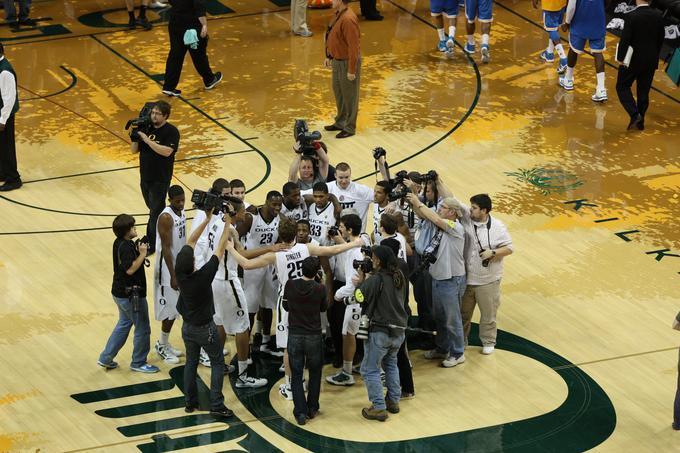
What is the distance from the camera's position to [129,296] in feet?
36.0

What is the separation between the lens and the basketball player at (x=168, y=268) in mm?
11336

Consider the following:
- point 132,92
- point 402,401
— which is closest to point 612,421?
point 402,401

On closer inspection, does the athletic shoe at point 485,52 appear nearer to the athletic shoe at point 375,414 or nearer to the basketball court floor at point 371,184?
the basketball court floor at point 371,184

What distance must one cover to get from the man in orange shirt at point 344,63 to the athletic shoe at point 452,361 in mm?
5305

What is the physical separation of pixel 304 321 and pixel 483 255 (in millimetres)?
1915

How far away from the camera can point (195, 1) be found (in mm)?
17484

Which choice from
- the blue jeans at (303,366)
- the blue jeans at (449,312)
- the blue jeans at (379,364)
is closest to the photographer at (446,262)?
the blue jeans at (449,312)

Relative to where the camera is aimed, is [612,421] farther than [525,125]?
No

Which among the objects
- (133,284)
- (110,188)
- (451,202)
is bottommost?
(110,188)

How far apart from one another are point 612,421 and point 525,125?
6619mm

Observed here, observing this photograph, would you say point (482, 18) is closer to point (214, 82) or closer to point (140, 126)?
point (214, 82)

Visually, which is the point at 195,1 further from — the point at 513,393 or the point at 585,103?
the point at 513,393

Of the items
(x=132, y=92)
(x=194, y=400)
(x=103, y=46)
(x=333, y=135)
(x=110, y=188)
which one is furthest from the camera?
(x=103, y=46)

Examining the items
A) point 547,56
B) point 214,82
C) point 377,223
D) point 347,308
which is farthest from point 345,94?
point 347,308
